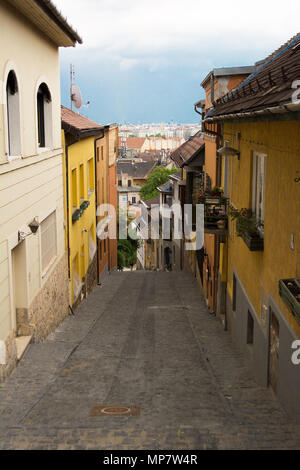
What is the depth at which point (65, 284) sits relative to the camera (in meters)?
14.6

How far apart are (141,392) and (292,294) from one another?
10.6ft

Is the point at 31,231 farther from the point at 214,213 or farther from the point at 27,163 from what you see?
the point at 214,213

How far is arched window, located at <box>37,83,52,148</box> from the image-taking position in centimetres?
1198

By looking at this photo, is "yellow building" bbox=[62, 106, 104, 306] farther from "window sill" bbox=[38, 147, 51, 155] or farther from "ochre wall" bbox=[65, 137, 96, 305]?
"window sill" bbox=[38, 147, 51, 155]

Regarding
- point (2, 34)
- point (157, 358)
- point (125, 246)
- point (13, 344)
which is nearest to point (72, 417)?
point (13, 344)

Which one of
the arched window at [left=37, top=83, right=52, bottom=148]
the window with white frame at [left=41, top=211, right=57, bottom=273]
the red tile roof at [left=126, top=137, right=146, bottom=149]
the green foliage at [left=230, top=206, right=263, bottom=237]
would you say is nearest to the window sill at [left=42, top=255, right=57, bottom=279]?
the window with white frame at [left=41, top=211, right=57, bottom=273]

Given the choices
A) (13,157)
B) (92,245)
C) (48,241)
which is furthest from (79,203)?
(13,157)

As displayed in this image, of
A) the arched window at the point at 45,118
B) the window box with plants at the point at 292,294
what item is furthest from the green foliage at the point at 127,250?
the window box with plants at the point at 292,294

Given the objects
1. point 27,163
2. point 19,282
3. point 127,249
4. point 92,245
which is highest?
point 27,163

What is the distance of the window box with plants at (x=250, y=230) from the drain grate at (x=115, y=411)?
306 cm

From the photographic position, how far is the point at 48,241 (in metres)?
12.4

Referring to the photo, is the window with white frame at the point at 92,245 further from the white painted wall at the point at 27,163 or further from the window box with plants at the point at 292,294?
the window box with plants at the point at 292,294

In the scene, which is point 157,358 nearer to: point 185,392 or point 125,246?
point 185,392

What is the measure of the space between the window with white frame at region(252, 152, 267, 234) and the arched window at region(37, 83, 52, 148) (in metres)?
5.05
